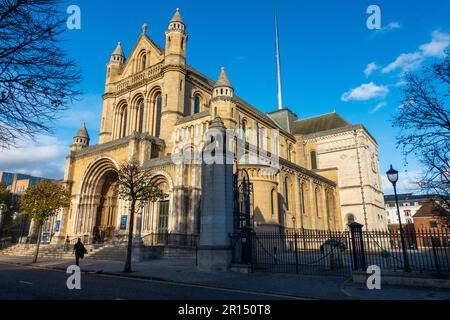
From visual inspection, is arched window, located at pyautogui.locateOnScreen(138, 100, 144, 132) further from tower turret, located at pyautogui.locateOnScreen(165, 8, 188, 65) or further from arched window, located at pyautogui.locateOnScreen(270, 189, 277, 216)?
arched window, located at pyautogui.locateOnScreen(270, 189, 277, 216)

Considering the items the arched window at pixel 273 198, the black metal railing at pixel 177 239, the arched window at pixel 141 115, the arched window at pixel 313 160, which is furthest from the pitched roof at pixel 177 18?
the arched window at pixel 313 160

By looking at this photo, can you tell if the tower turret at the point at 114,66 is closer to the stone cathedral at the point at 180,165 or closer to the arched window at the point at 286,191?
the stone cathedral at the point at 180,165

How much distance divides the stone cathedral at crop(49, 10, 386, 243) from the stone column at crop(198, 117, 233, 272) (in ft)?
30.1

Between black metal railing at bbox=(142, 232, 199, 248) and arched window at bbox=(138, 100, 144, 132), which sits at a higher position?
arched window at bbox=(138, 100, 144, 132)

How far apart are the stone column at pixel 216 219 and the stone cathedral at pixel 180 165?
9186mm

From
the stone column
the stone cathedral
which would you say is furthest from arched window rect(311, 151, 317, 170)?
the stone column

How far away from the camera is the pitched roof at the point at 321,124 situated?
53.3 metres

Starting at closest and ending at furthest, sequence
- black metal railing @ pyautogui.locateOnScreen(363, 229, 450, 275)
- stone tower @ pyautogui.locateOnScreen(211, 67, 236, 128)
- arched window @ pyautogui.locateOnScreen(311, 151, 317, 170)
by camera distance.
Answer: black metal railing @ pyautogui.locateOnScreen(363, 229, 450, 275)
stone tower @ pyautogui.locateOnScreen(211, 67, 236, 128)
arched window @ pyautogui.locateOnScreen(311, 151, 317, 170)

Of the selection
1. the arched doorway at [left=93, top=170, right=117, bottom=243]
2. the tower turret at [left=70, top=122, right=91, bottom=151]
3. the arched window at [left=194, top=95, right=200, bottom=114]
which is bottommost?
the arched doorway at [left=93, top=170, right=117, bottom=243]

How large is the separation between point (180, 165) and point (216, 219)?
10.8 meters

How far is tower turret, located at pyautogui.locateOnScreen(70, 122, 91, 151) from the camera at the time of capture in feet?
123
